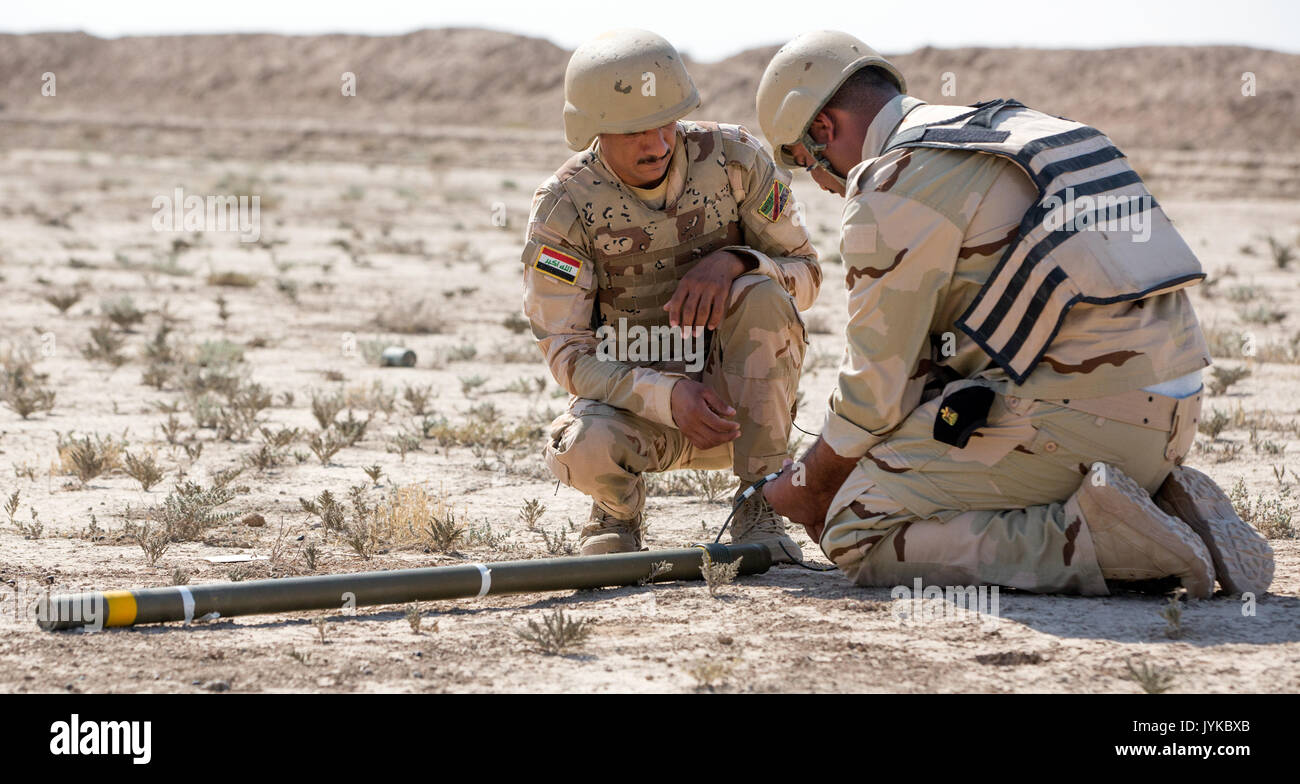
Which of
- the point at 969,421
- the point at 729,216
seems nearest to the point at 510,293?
the point at 729,216

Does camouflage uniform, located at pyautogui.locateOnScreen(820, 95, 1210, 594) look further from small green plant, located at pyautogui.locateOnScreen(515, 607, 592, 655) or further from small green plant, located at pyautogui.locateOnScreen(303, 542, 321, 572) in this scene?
small green plant, located at pyautogui.locateOnScreen(303, 542, 321, 572)

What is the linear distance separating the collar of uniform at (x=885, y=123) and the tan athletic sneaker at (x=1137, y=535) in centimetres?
114

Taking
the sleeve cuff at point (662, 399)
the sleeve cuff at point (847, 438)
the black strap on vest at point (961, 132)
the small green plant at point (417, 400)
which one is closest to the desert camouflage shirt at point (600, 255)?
the sleeve cuff at point (662, 399)

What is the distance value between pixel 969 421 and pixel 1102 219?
2.14 feet

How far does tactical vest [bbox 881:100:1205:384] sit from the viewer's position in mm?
3686

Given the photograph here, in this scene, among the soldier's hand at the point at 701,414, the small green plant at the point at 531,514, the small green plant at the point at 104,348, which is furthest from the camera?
the small green plant at the point at 104,348

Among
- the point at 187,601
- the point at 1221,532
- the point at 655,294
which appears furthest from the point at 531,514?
the point at 1221,532

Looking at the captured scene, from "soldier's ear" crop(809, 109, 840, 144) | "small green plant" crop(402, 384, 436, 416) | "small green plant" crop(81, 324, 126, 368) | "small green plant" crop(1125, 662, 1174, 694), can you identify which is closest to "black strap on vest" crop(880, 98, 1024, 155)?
"soldier's ear" crop(809, 109, 840, 144)

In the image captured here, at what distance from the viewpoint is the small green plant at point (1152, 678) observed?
10.0 ft

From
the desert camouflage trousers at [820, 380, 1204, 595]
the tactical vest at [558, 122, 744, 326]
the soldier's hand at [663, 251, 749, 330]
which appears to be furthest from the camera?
the tactical vest at [558, 122, 744, 326]

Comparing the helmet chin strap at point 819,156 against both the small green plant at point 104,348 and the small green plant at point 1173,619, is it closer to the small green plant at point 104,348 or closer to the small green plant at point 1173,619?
the small green plant at point 1173,619

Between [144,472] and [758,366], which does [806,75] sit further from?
[144,472]

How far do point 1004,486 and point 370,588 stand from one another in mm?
1839

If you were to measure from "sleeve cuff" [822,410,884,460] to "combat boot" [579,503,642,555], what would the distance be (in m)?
0.90
